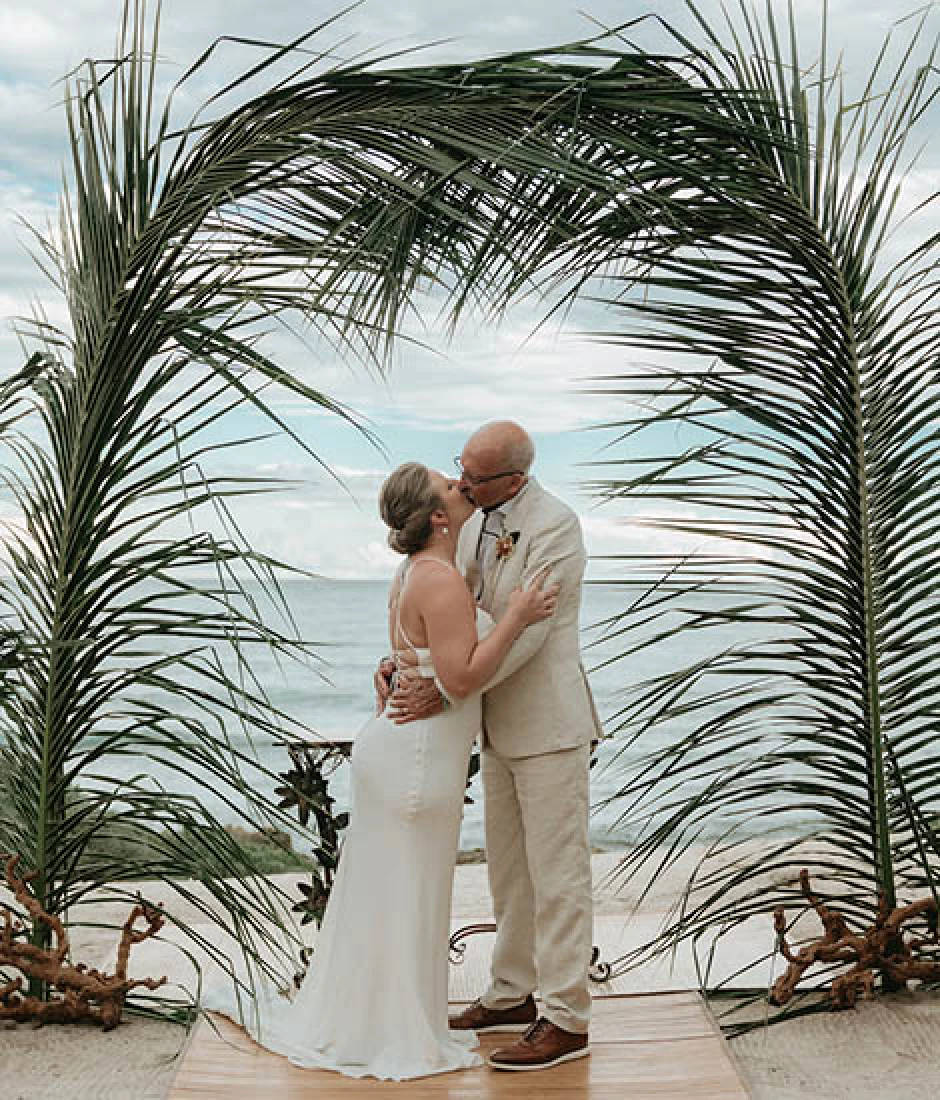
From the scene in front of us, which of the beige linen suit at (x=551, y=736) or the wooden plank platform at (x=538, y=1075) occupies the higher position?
the beige linen suit at (x=551, y=736)

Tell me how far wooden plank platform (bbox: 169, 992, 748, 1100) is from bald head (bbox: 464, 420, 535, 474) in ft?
5.54

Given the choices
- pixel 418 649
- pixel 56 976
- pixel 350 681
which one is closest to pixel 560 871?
pixel 418 649

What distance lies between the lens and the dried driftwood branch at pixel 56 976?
408 centimetres

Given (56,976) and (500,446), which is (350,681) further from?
(500,446)

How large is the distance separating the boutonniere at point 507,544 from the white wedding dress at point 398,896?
7.7 inches

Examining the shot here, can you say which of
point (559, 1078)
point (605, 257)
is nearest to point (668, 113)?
point (605, 257)

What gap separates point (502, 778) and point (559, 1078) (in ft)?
2.74

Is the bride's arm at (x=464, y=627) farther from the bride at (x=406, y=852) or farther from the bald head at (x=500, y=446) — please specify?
the bald head at (x=500, y=446)

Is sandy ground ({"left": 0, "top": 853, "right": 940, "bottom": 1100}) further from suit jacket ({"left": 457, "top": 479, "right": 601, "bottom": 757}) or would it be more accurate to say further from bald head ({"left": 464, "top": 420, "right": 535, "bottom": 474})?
bald head ({"left": 464, "top": 420, "right": 535, "bottom": 474})

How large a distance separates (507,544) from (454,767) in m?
0.66

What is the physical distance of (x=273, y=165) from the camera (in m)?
3.89

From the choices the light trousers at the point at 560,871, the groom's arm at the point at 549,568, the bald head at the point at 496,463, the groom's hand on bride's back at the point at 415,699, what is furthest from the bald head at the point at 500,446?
the light trousers at the point at 560,871

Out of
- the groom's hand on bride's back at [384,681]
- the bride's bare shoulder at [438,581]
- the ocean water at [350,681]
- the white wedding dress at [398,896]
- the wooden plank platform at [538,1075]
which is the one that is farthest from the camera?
the ocean water at [350,681]

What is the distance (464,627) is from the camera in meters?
3.78
